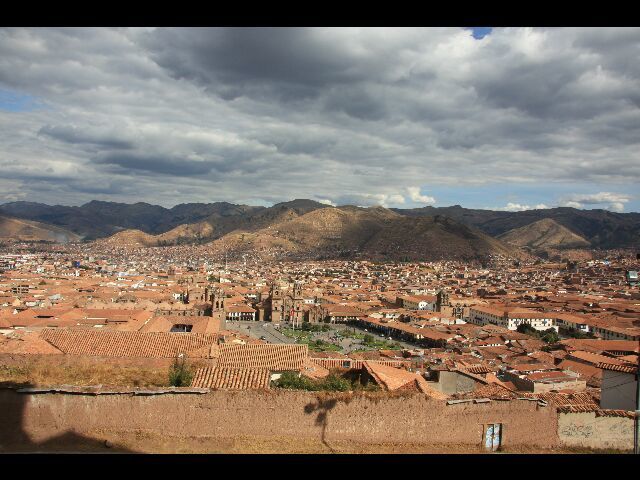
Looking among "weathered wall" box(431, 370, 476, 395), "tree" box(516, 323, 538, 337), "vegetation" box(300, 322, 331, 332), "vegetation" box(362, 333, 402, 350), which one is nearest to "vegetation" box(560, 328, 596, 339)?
"tree" box(516, 323, 538, 337)

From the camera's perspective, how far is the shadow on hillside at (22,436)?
7.80 meters

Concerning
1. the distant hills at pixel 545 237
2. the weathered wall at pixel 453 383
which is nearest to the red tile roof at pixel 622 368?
the weathered wall at pixel 453 383

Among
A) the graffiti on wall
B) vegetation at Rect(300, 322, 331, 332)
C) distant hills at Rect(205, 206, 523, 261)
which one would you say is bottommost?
vegetation at Rect(300, 322, 331, 332)

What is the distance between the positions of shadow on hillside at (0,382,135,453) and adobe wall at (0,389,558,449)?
0.02 m

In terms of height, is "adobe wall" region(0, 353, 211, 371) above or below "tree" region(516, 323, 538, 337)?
above

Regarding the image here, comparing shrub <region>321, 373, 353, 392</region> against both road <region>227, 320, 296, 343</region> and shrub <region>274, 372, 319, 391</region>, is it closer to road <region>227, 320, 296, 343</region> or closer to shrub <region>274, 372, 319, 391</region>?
shrub <region>274, 372, 319, 391</region>

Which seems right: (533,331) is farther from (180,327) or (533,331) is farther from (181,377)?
(181,377)

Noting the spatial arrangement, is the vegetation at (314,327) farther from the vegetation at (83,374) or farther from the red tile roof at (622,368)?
the red tile roof at (622,368)

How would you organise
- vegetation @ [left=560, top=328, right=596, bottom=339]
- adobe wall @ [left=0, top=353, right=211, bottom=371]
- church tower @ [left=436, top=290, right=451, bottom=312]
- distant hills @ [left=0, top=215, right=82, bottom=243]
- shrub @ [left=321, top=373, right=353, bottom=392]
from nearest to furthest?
shrub @ [left=321, top=373, right=353, bottom=392] < adobe wall @ [left=0, top=353, right=211, bottom=371] < vegetation @ [left=560, top=328, right=596, bottom=339] < church tower @ [left=436, top=290, right=451, bottom=312] < distant hills @ [left=0, top=215, right=82, bottom=243]

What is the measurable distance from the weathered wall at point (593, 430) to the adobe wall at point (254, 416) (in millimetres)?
1318

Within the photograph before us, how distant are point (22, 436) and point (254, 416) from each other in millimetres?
3760

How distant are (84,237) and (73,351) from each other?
202 meters

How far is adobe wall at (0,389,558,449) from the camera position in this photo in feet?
26.2
